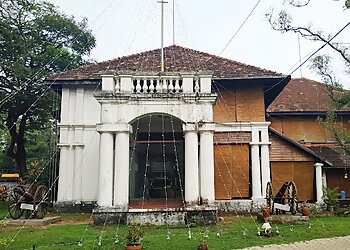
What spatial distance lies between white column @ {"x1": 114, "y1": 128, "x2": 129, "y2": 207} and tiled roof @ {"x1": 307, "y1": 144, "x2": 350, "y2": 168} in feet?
39.7

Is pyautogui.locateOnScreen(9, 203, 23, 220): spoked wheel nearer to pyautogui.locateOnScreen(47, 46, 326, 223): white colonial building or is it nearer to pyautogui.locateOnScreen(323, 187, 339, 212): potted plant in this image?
pyautogui.locateOnScreen(47, 46, 326, 223): white colonial building

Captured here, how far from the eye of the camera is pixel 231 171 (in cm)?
1491

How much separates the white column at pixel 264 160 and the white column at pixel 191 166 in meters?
4.60

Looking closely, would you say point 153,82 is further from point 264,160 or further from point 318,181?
point 318,181

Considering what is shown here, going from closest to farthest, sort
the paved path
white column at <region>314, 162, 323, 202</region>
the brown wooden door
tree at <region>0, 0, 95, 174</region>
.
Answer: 1. the paved path
2. the brown wooden door
3. white column at <region>314, 162, 323, 202</region>
4. tree at <region>0, 0, 95, 174</region>

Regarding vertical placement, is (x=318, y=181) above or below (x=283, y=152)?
below

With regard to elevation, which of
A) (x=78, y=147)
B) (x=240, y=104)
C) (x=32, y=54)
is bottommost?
(x=78, y=147)

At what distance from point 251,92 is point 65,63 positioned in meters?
13.5

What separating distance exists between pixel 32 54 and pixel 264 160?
16.5m

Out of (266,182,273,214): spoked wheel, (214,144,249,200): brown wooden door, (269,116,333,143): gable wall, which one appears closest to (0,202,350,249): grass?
(266,182,273,214): spoked wheel

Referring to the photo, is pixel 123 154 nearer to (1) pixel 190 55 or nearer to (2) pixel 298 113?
(1) pixel 190 55

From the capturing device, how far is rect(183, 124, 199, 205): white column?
11164 mm

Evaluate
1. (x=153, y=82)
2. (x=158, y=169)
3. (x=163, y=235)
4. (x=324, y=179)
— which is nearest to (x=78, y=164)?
(x=158, y=169)

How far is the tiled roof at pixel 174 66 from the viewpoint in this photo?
1546cm
